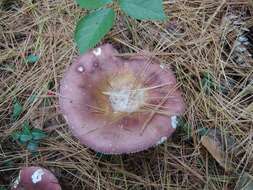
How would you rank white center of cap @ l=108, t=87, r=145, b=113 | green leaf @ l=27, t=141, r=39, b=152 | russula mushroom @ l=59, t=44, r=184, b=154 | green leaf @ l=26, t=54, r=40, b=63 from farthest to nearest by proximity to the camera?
1. green leaf @ l=26, t=54, r=40, b=63
2. green leaf @ l=27, t=141, r=39, b=152
3. white center of cap @ l=108, t=87, r=145, b=113
4. russula mushroom @ l=59, t=44, r=184, b=154

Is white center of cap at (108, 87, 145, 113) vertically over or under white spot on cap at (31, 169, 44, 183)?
over

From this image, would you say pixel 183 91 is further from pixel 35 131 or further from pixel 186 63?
pixel 35 131

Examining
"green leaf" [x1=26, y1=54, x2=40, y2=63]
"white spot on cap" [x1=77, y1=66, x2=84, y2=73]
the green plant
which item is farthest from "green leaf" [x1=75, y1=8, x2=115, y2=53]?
"green leaf" [x1=26, y1=54, x2=40, y2=63]

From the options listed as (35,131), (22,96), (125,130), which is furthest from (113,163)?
(22,96)

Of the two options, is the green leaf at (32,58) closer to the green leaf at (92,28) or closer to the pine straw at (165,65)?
the pine straw at (165,65)

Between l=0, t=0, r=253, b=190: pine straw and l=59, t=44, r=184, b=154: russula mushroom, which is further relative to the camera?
l=0, t=0, r=253, b=190: pine straw

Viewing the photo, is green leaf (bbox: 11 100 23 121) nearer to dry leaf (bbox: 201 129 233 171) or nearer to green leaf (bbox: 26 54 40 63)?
green leaf (bbox: 26 54 40 63)
